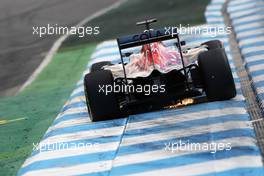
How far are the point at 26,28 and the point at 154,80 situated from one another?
40.3ft

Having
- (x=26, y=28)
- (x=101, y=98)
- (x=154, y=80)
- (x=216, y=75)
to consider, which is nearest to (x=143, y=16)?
(x=26, y=28)

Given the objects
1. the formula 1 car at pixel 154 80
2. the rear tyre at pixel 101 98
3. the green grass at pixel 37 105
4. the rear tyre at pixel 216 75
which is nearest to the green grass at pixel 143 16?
the green grass at pixel 37 105

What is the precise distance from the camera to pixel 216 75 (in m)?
8.41

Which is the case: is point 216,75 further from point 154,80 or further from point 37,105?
point 37,105

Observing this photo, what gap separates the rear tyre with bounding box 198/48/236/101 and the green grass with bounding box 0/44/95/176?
265 cm

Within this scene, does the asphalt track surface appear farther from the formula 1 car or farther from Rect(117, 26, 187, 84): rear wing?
Rect(117, 26, 187, 84): rear wing

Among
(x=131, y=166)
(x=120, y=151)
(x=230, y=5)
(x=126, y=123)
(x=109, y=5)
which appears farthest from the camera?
(x=109, y=5)

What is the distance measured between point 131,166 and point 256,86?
10.8 ft

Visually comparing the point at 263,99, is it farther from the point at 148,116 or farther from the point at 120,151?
the point at 120,151

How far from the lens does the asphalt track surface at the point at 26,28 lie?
48.9 ft

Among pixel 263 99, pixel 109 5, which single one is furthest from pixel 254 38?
pixel 109 5

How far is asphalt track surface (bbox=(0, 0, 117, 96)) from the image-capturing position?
48.9 feet

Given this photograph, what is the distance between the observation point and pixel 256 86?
9.34m

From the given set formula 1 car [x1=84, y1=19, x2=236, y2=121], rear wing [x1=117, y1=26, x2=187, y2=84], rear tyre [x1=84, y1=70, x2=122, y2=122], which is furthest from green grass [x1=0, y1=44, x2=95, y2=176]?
rear wing [x1=117, y1=26, x2=187, y2=84]
